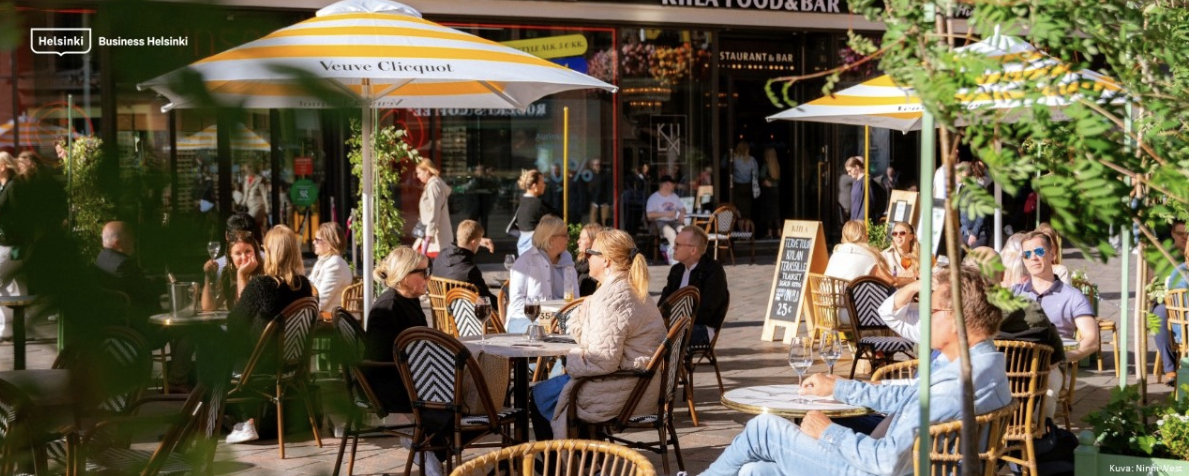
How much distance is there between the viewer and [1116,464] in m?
5.29

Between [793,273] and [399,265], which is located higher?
[399,265]

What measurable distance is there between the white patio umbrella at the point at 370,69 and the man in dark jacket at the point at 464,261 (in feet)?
3.28

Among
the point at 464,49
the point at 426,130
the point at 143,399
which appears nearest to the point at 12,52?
the point at 143,399

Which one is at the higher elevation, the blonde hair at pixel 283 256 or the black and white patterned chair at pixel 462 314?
the blonde hair at pixel 283 256

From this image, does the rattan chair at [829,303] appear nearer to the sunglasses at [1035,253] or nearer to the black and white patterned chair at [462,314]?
the sunglasses at [1035,253]

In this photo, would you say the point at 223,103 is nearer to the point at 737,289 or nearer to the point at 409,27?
the point at 409,27

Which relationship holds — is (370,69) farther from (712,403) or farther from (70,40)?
(712,403)

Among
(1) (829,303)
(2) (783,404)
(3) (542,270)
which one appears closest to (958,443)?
(2) (783,404)

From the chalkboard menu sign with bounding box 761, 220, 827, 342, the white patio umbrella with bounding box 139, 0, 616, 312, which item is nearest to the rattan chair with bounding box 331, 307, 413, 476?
the white patio umbrella with bounding box 139, 0, 616, 312

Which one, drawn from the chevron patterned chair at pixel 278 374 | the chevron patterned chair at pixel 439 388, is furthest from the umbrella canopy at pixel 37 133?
the chevron patterned chair at pixel 439 388

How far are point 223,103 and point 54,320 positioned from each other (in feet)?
0.63

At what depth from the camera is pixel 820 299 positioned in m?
10.4

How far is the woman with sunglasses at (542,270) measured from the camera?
9102mm

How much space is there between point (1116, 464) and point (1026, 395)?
0.59m
